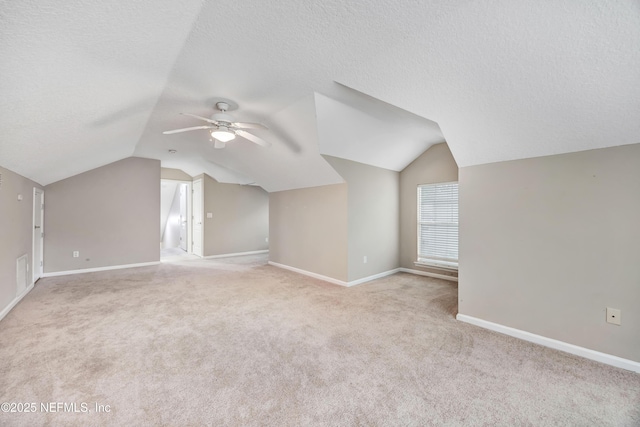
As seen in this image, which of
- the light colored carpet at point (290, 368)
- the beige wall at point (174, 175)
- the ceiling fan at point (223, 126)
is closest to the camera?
the light colored carpet at point (290, 368)

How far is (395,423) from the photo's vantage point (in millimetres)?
1521

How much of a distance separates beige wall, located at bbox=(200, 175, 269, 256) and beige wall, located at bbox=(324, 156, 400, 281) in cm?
432

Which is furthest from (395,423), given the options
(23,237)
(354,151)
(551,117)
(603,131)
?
(23,237)

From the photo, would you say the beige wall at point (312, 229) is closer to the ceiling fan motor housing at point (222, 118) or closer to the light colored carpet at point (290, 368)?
the light colored carpet at point (290, 368)

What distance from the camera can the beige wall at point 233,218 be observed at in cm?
714

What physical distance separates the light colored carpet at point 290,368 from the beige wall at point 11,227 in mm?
372

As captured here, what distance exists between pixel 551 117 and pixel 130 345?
4226 mm

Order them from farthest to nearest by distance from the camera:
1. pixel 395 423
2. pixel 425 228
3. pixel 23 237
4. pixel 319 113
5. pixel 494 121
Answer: pixel 425 228 → pixel 23 237 → pixel 319 113 → pixel 494 121 → pixel 395 423

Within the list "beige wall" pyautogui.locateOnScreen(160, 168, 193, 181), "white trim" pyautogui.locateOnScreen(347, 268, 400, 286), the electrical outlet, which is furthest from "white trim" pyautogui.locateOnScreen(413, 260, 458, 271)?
"beige wall" pyautogui.locateOnScreen(160, 168, 193, 181)

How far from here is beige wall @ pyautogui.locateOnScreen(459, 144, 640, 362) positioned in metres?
2.10

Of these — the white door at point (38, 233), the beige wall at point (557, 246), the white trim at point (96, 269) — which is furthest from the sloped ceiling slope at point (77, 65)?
the beige wall at point (557, 246)

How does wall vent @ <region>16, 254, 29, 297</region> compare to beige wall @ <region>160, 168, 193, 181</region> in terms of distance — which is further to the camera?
beige wall @ <region>160, 168, 193, 181</region>

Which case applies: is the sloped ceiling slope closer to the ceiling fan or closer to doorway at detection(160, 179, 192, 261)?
the ceiling fan

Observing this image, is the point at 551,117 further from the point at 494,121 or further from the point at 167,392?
the point at 167,392
